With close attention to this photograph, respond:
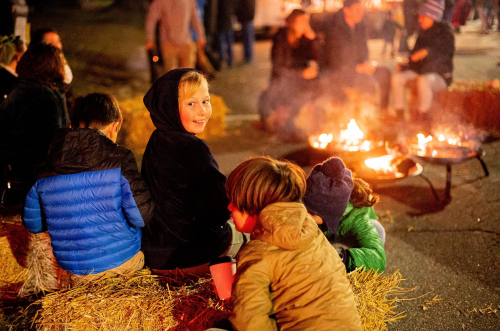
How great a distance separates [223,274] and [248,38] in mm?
12379

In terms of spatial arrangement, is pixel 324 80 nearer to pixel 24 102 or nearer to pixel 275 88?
pixel 275 88

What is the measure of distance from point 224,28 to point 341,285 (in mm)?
12119

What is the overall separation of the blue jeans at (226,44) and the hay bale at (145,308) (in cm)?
1169

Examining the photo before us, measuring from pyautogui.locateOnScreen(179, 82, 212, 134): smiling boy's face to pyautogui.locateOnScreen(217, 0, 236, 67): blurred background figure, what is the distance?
10991 mm

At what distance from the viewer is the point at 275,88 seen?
8359mm

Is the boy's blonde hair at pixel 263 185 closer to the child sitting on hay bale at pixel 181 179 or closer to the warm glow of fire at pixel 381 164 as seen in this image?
the child sitting on hay bale at pixel 181 179

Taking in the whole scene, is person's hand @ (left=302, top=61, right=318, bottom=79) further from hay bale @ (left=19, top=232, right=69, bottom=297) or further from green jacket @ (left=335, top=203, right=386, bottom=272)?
hay bale @ (left=19, top=232, right=69, bottom=297)

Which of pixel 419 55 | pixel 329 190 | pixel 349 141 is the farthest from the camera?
pixel 419 55

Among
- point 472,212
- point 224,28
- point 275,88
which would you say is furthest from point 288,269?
point 224,28

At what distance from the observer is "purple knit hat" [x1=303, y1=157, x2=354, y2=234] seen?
304 cm

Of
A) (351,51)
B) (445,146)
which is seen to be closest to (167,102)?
(445,146)

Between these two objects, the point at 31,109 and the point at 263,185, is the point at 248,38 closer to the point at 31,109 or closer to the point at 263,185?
the point at 31,109

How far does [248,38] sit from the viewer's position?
13.9 meters

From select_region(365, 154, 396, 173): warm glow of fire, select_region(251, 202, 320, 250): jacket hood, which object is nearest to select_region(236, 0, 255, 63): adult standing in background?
select_region(365, 154, 396, 173): warm glow of fire
